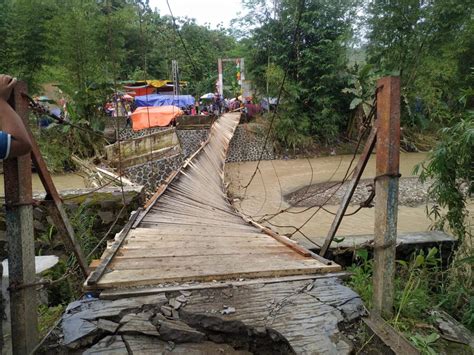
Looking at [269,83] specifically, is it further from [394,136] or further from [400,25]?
[394,136]

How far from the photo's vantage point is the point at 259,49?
15422mm

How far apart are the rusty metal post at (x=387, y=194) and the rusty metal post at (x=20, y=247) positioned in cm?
140

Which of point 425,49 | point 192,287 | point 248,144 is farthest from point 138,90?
point 192,287

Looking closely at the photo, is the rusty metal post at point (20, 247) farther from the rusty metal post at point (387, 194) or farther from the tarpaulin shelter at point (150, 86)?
the tarpaulin shelter at point (150, 86)

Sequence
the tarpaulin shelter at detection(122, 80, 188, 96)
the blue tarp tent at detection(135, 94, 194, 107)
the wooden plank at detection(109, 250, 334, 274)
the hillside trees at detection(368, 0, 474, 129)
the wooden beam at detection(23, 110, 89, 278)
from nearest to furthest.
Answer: the wooden beam at detection(23, 110, 89, 278)
the wooden plank at detection(109, 250, 334, 274)
the hillside trees at detection(368, 0, 474, 129)
the blue tarp tent at detection(135, 94, 194, 107)
the tarpaulin shelter at detection(122, 80, 188, 96)

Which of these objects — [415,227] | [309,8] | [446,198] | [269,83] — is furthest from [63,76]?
[446,198]

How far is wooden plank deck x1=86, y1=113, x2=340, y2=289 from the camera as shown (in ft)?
5.99

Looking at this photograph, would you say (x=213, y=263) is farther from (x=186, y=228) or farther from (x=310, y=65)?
(x=310, y=65)

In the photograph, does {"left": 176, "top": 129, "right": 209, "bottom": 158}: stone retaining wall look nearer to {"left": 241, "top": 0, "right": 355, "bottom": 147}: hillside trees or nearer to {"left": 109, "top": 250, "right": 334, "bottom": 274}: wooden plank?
{"left": 241, "top": 0, "right": 355, "bottom": 147}: hillside trees

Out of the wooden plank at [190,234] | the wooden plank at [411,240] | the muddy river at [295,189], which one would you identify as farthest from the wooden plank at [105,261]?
the muddy river at [295,189]

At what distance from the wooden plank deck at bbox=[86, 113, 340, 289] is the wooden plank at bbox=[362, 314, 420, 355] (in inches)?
19.2

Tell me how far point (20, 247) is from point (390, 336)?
4.72 feet

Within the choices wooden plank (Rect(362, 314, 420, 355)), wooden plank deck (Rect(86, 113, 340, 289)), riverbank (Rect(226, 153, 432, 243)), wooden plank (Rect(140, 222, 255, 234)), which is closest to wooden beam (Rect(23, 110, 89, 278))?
wooden plank deck (Rect(86, 113, 340, 289))

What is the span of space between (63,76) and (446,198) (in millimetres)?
12226
